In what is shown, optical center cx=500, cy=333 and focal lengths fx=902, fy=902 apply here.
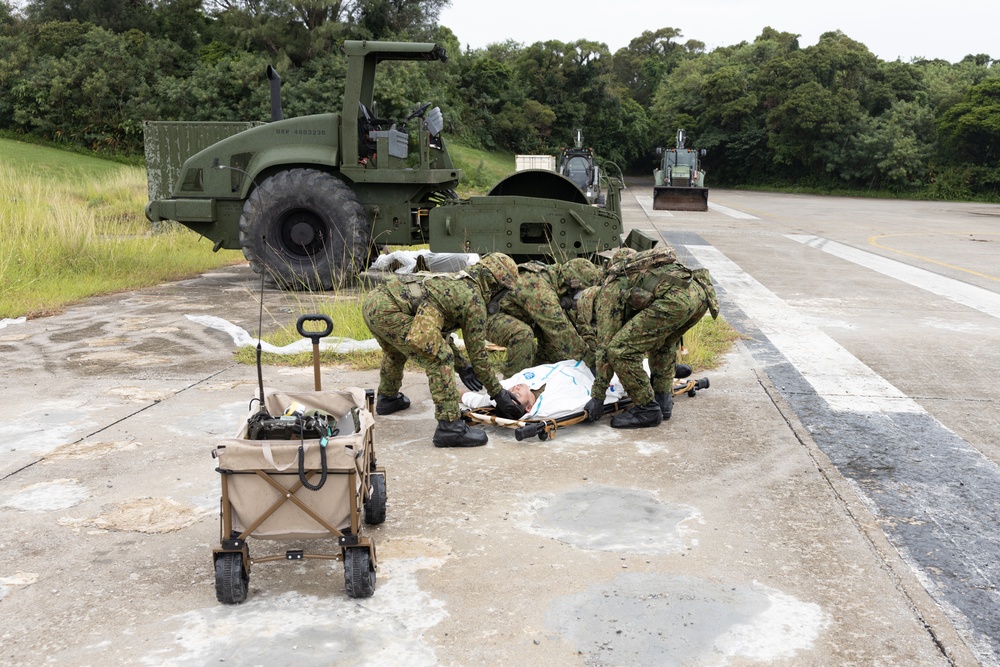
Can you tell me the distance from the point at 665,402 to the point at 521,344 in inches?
43.3

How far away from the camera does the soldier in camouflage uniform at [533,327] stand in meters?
6.22

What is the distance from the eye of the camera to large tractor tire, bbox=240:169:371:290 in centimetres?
995

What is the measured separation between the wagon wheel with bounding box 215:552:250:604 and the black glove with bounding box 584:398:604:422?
2.71 meters

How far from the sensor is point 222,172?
10.4m

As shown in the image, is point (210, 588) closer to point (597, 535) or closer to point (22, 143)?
point (597, 535)

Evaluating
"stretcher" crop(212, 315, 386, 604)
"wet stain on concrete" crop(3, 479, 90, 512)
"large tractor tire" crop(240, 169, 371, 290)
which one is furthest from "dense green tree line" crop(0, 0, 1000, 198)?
"stretcher" crop(212, 315, 386, 604)

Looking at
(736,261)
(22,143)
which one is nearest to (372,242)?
(736,261)

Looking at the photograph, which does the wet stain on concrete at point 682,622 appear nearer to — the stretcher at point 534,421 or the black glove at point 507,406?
the stretcher at point 534,421

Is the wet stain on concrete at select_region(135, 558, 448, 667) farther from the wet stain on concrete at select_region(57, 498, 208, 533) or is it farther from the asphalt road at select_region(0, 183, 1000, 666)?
the wet stain on concrete at select_region(57, 498, 208, 533)

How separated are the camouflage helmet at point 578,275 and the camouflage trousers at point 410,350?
163cm

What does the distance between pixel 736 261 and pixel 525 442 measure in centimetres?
982

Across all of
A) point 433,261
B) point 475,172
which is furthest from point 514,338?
point 475,172

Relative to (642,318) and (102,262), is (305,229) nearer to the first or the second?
(102,262)

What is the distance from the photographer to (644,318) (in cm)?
551
